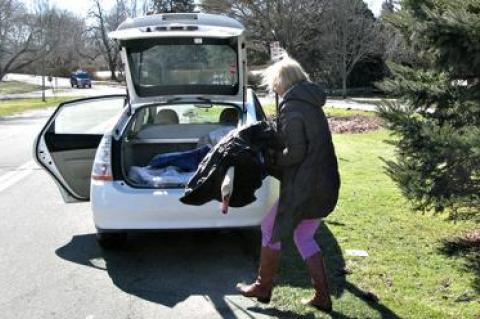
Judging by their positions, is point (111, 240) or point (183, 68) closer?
point (111, 240)

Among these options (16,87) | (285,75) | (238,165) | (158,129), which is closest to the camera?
(285,75)

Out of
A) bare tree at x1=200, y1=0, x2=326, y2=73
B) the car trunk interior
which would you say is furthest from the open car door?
bare tree at x1=200, y1=0, x2=326, y2=73

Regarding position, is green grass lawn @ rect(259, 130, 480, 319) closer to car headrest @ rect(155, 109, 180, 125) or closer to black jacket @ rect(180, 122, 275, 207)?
black jacket @ rect(180, 122, 275, 207)

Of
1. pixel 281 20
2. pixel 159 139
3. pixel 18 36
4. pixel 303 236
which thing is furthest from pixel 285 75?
pixel 18 36

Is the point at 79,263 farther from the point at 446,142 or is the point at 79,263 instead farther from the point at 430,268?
the point at 446,142

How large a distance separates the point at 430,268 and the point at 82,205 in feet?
16.5

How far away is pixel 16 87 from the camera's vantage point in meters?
75.9

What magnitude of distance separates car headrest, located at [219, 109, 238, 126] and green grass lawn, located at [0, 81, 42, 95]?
64.2 m

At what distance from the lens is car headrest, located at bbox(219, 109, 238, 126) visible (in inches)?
306

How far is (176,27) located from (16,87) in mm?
73442

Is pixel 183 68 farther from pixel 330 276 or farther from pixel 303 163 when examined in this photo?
pixel 303 163

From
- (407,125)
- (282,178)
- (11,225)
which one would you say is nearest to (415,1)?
(407,125)

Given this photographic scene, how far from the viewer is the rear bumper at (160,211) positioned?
5.87m

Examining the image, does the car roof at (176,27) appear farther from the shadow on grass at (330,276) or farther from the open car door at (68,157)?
the shadow on grass at (330,276)
